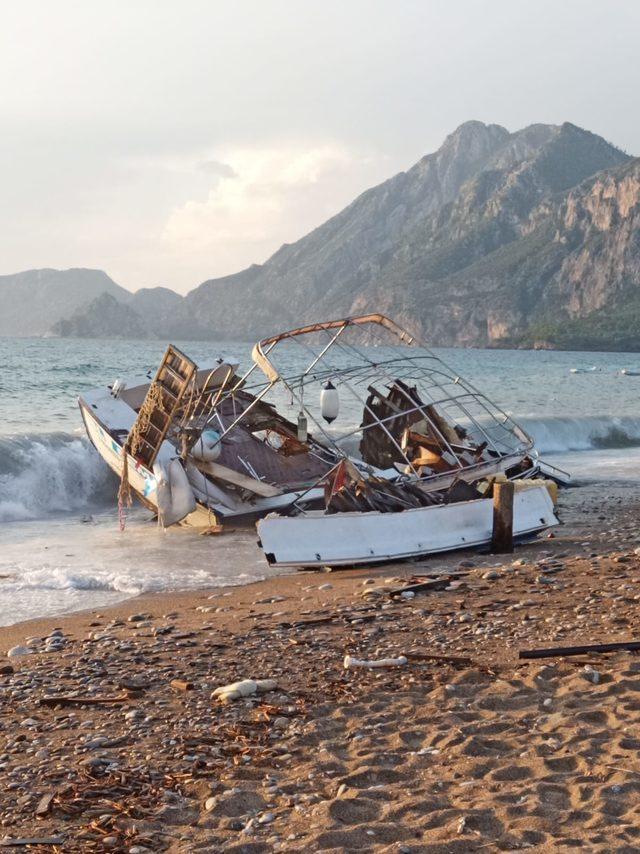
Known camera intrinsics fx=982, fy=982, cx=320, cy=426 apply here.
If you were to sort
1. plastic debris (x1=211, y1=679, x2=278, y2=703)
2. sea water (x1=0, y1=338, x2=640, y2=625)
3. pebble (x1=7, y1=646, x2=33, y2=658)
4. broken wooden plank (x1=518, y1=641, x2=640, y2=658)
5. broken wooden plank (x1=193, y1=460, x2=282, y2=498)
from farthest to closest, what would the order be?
broken wooden plank (x1=193, y1=460, x2=282, y2=498), sea water (x1=0, y1=338, x2=640, y2=625), pebble (x1=7, y1=646, x2=33, y2=658), broken wooden plank (x1=518, y1=641, x2=640, y2=658), plastic debris (x1=211, y1=679, x2=278, y2=703)

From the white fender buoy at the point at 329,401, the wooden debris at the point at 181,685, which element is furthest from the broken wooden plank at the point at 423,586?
the white fender buoy at the point at 329,401

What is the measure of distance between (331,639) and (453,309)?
174180 mm

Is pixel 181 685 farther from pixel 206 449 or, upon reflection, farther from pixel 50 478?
pixel 50 478

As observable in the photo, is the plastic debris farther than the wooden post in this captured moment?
Answer: No

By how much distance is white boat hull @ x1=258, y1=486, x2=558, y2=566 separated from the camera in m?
11.0

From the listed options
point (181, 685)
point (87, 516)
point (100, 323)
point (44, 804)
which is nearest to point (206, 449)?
point (87, 516)

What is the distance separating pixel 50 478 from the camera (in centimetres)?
1866

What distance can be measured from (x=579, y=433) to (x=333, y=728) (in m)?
24.6

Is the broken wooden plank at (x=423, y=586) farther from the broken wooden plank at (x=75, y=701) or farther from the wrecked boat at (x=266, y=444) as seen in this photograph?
the broken wooden plank at (x=75, y=701)

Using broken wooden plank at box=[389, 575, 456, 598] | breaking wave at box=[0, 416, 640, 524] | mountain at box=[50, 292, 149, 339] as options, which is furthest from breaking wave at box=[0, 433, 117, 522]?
mountain at box=[50, 292, 149, 339]

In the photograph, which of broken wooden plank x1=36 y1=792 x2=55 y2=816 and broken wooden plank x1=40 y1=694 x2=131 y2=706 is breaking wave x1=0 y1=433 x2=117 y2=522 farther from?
broken wooden plank x1=36 y1=792 x2=55 y2=816

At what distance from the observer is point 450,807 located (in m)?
4.55

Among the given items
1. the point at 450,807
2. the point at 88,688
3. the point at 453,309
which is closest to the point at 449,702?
the point at 450,807

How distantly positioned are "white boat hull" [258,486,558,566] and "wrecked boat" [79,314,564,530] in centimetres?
53
